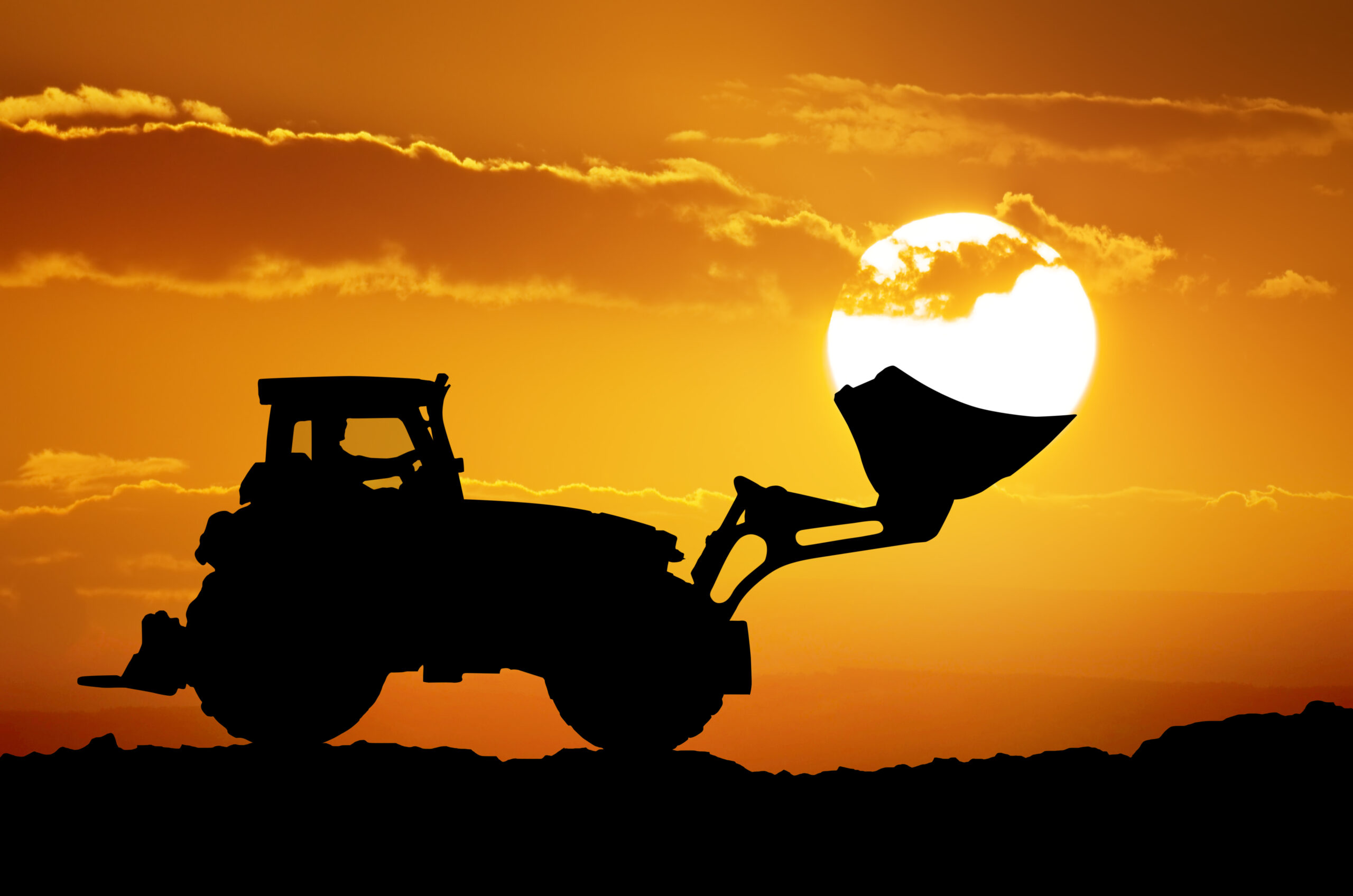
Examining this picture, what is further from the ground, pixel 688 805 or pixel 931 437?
pixel 931 437

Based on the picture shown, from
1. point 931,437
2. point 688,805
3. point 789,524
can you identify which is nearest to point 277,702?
point 688,805

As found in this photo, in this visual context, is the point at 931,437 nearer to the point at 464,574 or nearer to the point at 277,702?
the point at 464,574

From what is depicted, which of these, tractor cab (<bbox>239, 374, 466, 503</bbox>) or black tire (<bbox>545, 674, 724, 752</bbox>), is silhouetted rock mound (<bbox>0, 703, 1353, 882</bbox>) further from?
tractor cab (<bbox>239, 374, 466, 503</bbox>)

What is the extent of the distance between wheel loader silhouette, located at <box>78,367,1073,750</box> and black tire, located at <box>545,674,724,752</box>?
0.01 m

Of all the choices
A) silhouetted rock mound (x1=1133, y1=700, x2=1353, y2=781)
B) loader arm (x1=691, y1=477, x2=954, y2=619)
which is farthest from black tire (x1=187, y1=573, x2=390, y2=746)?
silhouetted rock mound (x1=1133, y1=700, x2=1353, y2=781)

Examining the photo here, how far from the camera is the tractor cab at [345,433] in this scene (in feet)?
35.5

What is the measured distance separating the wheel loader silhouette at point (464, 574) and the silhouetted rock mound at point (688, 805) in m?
0.55

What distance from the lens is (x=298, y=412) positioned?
10930 millimetres

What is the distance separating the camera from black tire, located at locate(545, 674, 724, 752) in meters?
10.5

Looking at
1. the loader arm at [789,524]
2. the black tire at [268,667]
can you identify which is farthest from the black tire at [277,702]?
the loader arm at [789,524]

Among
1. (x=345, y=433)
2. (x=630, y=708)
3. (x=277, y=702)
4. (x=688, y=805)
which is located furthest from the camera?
(x=345, y=433)

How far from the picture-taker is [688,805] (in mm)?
9344

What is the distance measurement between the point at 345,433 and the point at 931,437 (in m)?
4.55

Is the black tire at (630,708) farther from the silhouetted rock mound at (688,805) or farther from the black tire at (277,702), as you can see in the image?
the black tire at (277,702)
